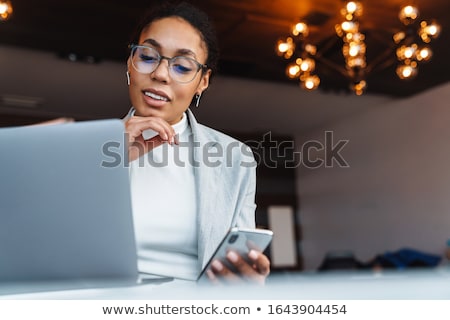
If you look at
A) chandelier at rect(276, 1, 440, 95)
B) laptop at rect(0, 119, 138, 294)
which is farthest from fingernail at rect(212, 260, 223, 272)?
chandelier at rect(276, 1, 440, 95)

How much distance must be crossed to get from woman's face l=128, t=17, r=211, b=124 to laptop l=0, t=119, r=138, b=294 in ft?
2.46

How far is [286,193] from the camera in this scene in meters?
8.62

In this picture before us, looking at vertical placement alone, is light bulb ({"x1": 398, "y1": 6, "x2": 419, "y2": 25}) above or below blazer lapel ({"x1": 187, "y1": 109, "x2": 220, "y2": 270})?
above

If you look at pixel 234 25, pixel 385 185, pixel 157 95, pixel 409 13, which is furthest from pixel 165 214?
pixel 385 185

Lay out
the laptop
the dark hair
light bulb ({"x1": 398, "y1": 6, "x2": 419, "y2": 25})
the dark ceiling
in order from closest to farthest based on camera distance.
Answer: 1. the laptop
2. the dark hair
3. light bulb ({"x1": 398, "y1": 6, "x2": 419, "y2": 25})
4. the dark ceiling

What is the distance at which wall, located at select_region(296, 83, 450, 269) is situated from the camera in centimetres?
588

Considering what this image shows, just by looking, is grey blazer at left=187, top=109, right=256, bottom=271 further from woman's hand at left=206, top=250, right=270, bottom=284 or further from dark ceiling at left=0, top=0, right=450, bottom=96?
dark ceiling at left=0, top=0, right=450, bottom=96

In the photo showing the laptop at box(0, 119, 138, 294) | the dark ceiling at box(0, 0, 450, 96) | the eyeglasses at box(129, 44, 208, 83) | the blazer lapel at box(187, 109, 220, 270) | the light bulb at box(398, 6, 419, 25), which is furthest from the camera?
the dark ceiling at box(0, 0, 450, 96)

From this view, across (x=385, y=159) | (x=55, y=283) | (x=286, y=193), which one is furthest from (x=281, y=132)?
(x=55, y=283)

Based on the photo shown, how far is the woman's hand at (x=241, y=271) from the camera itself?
0.91 m

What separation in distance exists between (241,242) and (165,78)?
0.73 meters

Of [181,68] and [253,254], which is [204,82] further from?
[253,254]

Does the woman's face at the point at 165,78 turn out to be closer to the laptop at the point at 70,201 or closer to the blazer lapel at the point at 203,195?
the blazer lapel at the point at 203,195
